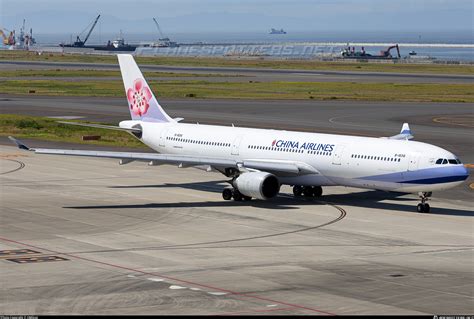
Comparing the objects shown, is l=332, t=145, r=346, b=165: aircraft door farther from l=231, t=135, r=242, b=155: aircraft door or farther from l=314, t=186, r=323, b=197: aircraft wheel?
l=231, t=135, r=242, b=155: aircraft door

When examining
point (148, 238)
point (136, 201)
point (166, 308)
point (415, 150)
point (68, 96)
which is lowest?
point (166, 308)

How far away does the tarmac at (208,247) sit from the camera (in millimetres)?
34250

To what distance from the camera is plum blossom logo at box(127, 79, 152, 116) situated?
69375 mm

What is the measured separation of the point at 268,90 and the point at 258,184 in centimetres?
10850

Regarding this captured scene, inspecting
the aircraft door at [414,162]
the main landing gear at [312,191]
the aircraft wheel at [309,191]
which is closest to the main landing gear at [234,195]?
the main landing gear at [312,191]

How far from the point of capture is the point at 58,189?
209 ft

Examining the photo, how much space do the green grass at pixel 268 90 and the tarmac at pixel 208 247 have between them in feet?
250

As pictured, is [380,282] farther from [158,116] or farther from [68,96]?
[68,96]

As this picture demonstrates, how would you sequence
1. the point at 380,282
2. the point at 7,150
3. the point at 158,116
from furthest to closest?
the point at 7,150 < the point at 158,116 < the point at 380,282

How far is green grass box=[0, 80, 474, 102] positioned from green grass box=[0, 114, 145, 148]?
43392mm

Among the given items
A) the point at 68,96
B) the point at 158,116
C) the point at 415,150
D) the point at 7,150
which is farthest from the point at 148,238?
the point at 68,96

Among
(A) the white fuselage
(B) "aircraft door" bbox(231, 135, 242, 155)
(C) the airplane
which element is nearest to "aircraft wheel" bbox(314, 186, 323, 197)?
(C) the airplane

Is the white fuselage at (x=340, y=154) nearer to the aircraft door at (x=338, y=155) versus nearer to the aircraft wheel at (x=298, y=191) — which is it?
the aircraft door at (x=338, y=155)

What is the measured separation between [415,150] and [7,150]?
143 feet
